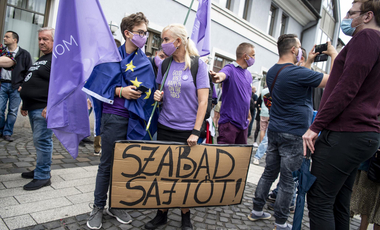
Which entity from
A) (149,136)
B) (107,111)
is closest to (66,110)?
(107,111)

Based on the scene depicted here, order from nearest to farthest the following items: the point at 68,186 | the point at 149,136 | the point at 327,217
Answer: the point at 327,217 < the point at 149,136 < the point at 68,186

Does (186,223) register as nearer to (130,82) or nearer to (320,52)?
(130,82)

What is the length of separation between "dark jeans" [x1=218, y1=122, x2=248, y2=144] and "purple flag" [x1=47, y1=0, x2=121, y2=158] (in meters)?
1.58

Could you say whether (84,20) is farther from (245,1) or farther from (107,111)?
(245,1)

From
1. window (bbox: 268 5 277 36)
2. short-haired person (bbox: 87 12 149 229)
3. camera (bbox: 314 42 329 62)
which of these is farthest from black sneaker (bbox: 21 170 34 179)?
window (bbox: 268 5 277 36)

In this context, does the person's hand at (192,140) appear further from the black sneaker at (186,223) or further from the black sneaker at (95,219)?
the black sneaker at (95,219)

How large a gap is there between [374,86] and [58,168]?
13.0ft

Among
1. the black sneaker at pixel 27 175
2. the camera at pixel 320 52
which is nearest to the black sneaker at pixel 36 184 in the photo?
the black sneaker at pixel 27 175

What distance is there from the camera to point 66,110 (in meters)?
2.47

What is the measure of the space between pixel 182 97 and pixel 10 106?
182 inches

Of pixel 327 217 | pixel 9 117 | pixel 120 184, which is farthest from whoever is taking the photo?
pixel 9 117

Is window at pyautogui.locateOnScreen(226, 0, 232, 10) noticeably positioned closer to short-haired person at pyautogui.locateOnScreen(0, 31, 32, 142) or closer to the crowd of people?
short-haired person at pyautogui.locateOnScreen(0, 31, 32, 142)

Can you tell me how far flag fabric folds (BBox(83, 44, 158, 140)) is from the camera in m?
2.43

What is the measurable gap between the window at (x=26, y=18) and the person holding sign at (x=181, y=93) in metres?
5.87
